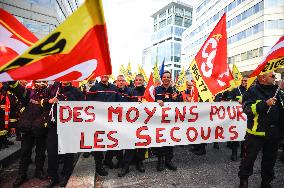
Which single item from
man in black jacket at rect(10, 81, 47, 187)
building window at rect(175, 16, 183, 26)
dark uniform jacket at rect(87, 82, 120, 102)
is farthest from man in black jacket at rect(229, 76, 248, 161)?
building window at rect(175, 16, 183, 26)

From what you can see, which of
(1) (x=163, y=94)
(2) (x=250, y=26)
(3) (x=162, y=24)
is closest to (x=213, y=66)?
(1) (x=163, y=94)

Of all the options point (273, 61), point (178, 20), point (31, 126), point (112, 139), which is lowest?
point (112, 139)

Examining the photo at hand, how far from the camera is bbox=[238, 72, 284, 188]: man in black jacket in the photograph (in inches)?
175

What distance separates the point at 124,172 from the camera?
552 cm

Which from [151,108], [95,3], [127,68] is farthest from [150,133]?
[127,68]

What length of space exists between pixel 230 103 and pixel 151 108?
1926 mm

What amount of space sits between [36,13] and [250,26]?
31784mm

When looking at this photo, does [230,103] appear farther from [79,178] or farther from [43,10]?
[43,10]

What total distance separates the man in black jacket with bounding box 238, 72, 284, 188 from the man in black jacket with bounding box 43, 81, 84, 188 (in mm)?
2984

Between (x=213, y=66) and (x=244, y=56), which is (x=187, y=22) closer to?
(x=244, y=56)

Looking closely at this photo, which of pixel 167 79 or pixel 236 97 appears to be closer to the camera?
pixel 167 79

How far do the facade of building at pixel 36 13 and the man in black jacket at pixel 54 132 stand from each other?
27.3m

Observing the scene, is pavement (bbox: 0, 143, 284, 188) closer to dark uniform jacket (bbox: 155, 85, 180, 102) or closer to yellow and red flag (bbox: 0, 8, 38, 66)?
dark uniform jacket (bbox: 155, 85, 180, 102)

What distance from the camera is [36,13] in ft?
106
